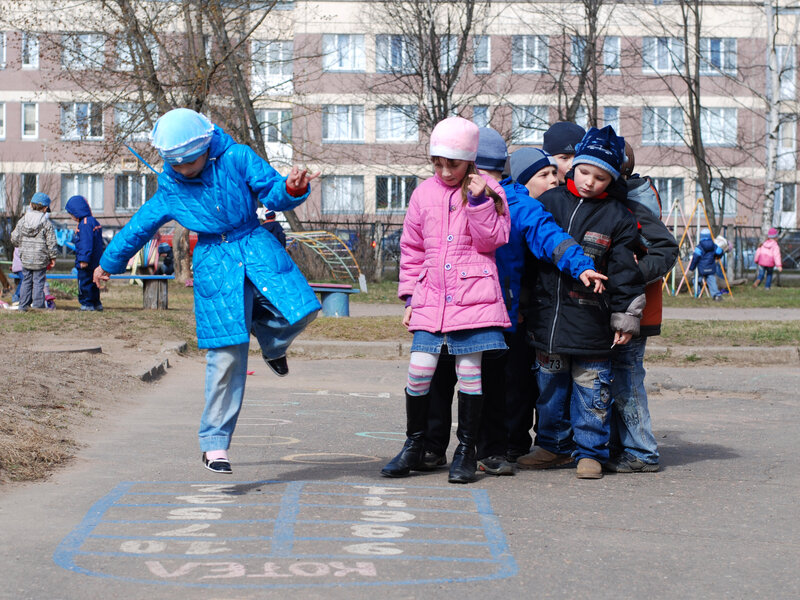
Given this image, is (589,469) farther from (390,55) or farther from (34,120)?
(34,120)

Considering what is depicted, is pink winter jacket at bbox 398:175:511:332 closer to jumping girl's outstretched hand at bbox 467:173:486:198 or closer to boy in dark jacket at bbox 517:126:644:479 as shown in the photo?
jumping girl's outstretched hand at bbox 467:173:486:198

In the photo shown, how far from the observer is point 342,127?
4697 cm

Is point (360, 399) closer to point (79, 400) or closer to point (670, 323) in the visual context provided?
point (79, 400)

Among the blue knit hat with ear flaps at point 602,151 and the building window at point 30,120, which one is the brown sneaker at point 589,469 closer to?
the blue knit hat with ear flaps at point 602,151

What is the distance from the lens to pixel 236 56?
26469 mm

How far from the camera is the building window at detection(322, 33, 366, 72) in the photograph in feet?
150

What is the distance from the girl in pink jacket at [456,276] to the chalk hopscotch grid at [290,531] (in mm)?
474

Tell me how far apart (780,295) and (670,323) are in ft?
39.6

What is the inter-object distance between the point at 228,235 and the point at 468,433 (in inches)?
60.7

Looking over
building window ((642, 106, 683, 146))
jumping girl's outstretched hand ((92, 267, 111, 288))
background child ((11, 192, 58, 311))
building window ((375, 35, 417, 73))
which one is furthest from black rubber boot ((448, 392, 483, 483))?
building window ((642, 106, 683, 146))

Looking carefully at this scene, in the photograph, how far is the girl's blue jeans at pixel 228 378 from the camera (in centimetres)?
539

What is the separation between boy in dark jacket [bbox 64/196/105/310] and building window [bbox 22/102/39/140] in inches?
1341

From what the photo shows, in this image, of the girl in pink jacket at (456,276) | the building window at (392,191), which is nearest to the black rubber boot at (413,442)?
the girl in pink jacket at (456,276)

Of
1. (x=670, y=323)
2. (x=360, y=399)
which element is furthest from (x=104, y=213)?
(x=360, y=399)
